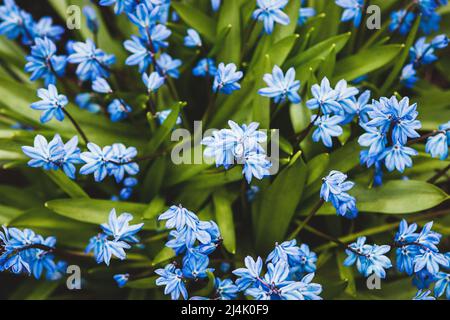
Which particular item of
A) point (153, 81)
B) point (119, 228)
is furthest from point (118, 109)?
point (119, 228)

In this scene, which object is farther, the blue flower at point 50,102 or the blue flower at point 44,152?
the blue flower at point 50,102

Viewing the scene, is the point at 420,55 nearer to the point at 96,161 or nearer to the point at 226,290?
the point at 226,290

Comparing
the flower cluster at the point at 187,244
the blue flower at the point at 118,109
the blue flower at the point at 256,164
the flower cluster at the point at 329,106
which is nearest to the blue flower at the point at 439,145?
the flower cluster at the point at 329,106

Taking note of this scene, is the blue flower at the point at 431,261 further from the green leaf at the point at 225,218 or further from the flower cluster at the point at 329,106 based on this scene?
the green leaf at the point at 225,218

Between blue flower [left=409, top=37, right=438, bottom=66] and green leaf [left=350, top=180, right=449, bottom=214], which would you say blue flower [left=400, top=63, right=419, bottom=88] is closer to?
blue flower [left=409, top=37, right=438, bottom=66]
